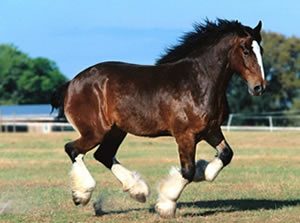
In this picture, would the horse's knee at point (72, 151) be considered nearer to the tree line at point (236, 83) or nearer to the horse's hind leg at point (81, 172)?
the horse's hind leg at point (81, 172)

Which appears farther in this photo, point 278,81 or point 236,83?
point 278,81

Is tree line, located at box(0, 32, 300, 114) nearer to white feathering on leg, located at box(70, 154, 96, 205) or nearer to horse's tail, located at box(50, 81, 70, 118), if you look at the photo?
horse's tail, located at box(50, 81, 70, 118)

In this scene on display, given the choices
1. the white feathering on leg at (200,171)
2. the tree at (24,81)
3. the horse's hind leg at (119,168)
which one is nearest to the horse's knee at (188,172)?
the white feathering on leg at (200,171)

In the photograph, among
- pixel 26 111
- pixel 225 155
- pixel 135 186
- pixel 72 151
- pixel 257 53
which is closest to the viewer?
Answer: pixel 257 53

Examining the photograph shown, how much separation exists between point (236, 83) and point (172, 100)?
122ft

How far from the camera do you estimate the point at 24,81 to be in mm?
99312

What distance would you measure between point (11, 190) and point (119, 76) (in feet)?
15.5

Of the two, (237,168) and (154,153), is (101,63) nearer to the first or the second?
(237,168)

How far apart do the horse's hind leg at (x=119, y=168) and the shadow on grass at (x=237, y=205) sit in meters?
0.74

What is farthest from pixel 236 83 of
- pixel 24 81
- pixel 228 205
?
pixel 24 81

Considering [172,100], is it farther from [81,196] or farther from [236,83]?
[236,83]

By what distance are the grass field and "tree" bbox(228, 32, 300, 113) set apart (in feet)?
138

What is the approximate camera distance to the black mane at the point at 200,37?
11.0 metres

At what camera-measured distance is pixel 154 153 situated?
27406mm
